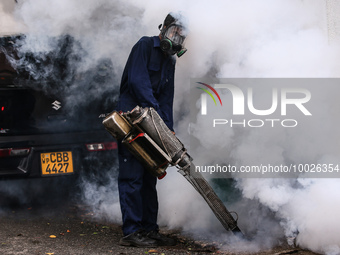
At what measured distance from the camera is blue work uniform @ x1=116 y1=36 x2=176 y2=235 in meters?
4.23

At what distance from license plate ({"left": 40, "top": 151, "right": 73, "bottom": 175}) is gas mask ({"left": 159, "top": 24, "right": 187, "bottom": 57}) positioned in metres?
1.61

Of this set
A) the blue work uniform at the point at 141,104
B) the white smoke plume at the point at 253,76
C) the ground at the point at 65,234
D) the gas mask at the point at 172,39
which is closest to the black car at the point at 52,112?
the ground at the point at 65,234

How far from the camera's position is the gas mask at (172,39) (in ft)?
13.9

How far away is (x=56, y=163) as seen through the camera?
16.8ft

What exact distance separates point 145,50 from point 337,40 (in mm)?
1985

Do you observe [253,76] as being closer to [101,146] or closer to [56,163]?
[101,146]

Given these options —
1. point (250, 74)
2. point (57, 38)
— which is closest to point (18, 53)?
point (57, 38)

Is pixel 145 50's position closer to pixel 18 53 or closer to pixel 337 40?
pixel 18 53

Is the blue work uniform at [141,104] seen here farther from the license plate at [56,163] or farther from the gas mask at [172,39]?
the license plate at [56,163]

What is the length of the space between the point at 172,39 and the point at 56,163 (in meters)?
1.80

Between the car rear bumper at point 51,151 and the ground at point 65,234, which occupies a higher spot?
the car rear bumper at point 51,151

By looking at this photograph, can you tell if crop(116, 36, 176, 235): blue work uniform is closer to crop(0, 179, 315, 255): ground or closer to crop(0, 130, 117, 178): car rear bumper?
crop(0, 179, 315, 255): ground

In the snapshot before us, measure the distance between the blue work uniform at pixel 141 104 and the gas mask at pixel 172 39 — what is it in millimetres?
115

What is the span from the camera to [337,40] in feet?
16.6
